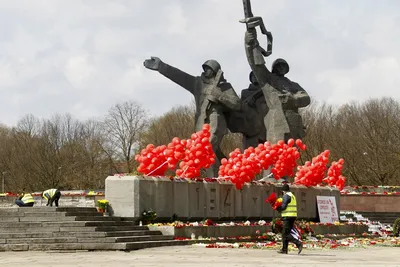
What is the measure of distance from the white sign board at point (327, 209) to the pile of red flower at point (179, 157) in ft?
27.8

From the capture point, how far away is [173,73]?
38156mm

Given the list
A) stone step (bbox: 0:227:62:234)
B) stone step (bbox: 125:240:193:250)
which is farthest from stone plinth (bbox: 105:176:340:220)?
stone step (bbox: 0:227:62:234)

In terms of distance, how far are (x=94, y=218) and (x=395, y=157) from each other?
A: 46.8m

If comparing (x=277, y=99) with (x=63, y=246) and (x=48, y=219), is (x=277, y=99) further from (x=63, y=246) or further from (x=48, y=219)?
(x=63, y=246)

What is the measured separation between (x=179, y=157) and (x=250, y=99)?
11.3 meters

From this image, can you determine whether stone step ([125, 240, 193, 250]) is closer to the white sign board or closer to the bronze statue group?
the bronze statue group

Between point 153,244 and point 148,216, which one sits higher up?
point 148,216

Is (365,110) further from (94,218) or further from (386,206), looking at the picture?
(94,218)

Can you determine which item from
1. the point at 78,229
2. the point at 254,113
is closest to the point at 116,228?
the point at 78,229

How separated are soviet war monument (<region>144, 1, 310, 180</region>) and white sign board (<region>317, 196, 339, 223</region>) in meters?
3.35

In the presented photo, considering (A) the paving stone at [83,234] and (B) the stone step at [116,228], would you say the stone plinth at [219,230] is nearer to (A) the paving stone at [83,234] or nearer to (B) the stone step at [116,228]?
(B) the stone step at [116,228]

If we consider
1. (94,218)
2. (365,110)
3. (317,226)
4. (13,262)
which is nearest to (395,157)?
(365,110)

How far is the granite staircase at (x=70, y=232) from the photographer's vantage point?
75.5 ft

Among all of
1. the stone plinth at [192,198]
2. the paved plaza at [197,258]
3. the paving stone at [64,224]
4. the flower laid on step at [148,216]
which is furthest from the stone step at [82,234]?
the flower laid on step at [148,216]
